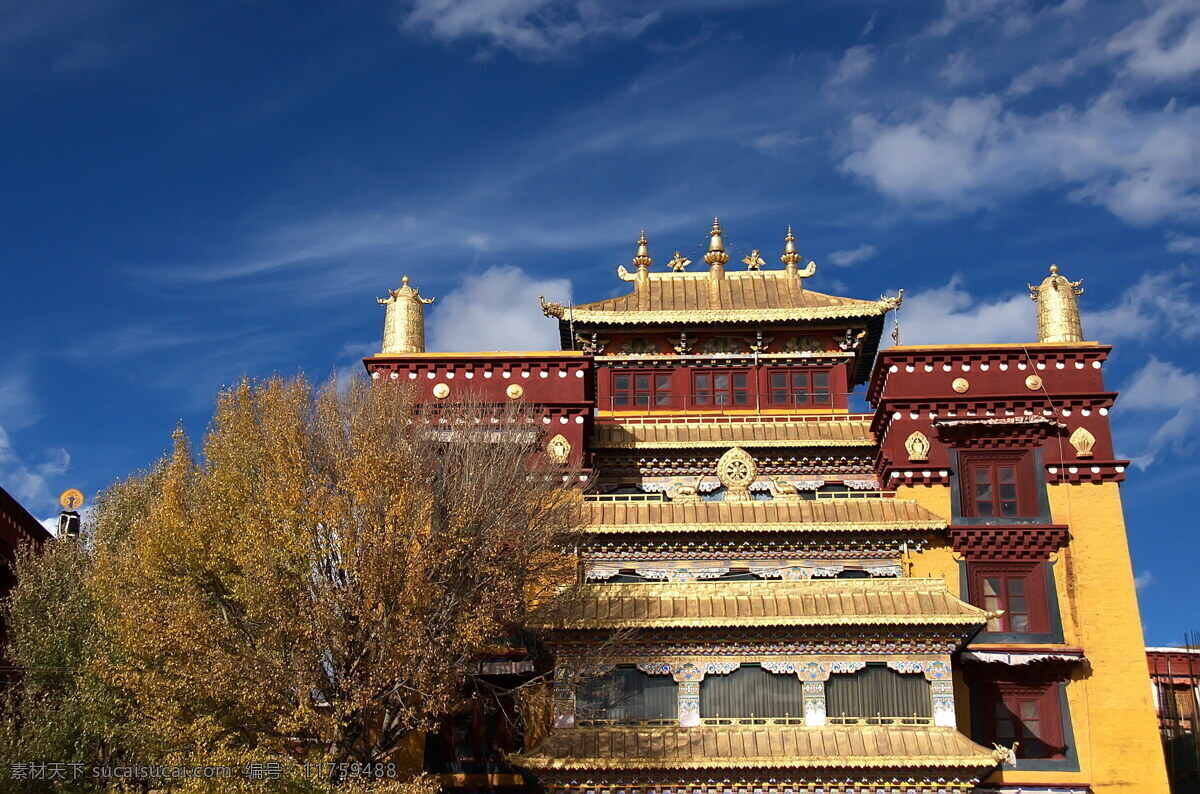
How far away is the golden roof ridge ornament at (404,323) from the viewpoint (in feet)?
137

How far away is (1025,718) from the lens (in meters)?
33.9

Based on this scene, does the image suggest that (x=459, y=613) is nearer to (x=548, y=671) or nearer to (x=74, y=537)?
(x=548, y=671)

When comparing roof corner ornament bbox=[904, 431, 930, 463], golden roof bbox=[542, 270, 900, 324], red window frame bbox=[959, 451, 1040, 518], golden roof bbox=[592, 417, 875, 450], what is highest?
golden roof bbox=[542, 270, 900, 324]

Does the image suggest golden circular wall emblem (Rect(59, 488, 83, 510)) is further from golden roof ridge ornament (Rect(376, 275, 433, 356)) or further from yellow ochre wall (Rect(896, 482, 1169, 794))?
yellow ochre wall (Rect(896, 482, 1169, 794))

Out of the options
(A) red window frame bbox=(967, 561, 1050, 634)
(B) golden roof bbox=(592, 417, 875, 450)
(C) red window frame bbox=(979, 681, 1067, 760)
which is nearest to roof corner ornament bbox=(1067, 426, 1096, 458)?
(A) red window frame bbox=(967, 561, 1050, 634)

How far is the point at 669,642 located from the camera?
2955 centimetres

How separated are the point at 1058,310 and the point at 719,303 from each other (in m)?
12.0

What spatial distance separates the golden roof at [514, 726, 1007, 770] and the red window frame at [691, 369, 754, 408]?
17.0 meters

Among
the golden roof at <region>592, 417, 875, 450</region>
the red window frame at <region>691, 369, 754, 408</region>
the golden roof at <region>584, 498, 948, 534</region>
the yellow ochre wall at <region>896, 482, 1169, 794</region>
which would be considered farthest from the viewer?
the red window frame at <region>691, 369, 754, 408</region>

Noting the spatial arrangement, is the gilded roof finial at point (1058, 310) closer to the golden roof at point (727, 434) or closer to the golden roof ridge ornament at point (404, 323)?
the golden roof at point (727, 434)

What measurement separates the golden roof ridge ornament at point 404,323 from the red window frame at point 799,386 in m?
12.3

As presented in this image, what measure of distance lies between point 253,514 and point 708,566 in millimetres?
13398

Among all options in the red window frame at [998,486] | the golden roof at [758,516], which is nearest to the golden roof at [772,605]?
the golden roof at [758,516]

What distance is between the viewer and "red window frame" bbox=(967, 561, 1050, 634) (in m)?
34.9
